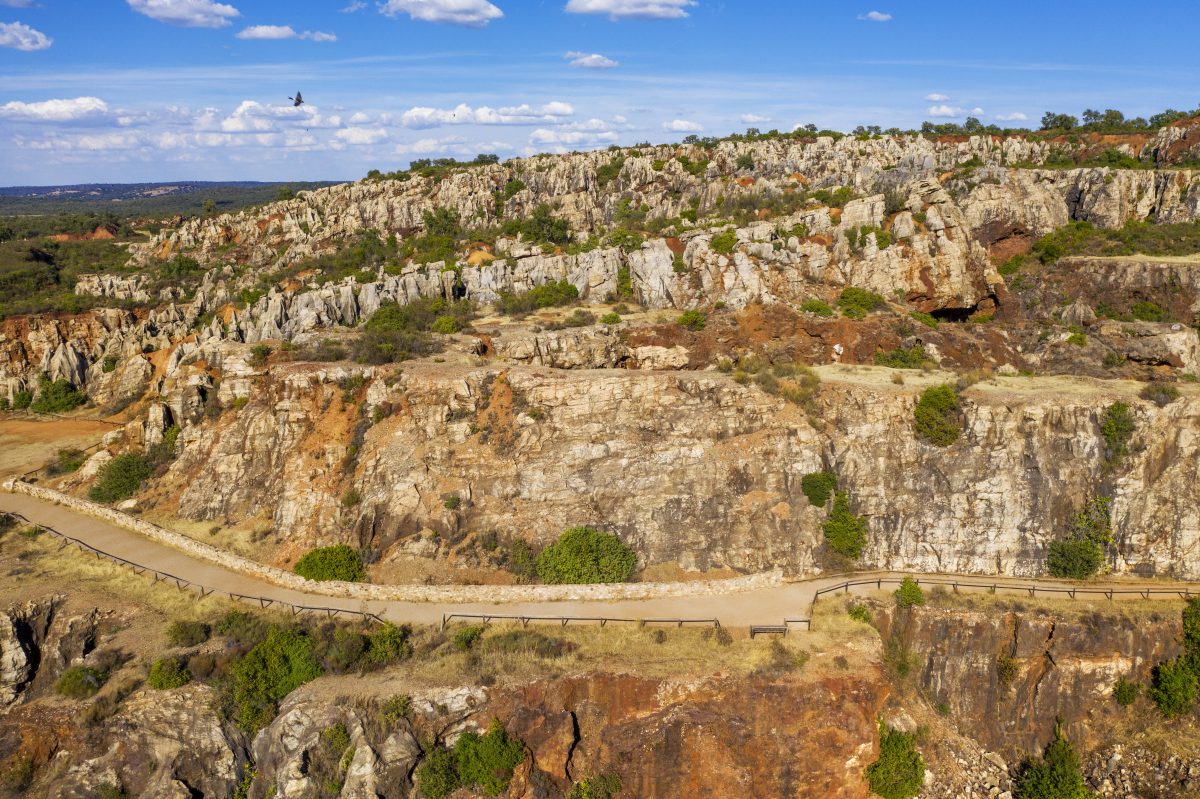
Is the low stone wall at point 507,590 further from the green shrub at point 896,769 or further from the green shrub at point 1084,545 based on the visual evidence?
the green shrub at point 1084,545

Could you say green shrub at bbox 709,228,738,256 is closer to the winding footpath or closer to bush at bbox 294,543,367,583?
the winding footpath

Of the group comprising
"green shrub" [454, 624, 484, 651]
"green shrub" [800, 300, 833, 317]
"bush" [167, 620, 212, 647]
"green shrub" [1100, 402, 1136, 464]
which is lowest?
"bush" [167, 620, 212, 647]

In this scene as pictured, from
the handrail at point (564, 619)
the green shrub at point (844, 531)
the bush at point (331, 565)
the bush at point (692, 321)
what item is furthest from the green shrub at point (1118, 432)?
the bush at point (331, 565)

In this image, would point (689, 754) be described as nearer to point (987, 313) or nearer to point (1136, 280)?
point (987, 313)

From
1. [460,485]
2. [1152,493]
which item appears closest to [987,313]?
[1152,493]

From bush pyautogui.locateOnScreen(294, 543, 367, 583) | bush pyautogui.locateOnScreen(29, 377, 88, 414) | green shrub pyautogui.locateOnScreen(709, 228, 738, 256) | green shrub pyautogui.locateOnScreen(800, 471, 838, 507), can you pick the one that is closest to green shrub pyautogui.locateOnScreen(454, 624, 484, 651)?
bush pyautogui.locateOnScreen(294, 543, 367, 583)

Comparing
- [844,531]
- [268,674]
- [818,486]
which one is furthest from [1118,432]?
[268,674]
